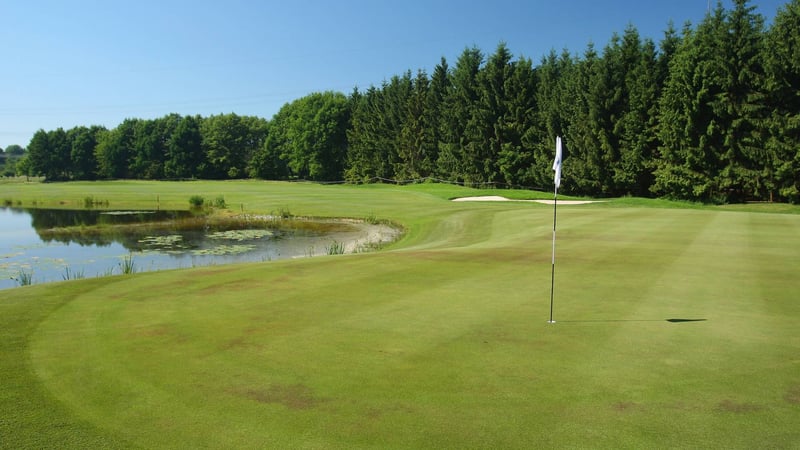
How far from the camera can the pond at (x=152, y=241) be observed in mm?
19547

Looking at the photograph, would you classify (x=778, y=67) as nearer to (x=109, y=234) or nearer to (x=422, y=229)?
(x=422, y=229)

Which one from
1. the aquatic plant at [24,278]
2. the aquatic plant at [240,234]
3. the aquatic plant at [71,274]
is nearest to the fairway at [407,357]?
the aquatic plant at [24,278]

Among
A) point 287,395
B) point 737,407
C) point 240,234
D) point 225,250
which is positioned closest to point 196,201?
point 240,234

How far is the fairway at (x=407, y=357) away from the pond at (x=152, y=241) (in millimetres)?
8334

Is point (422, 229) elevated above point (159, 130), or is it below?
below

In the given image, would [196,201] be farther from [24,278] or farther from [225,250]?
[24,278]

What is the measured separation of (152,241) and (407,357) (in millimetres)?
22766

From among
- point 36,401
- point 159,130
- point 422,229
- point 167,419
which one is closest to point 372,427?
point 167,419

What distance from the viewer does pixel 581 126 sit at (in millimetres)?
48969

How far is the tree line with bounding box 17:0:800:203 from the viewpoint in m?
37.8

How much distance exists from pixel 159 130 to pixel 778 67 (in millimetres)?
98611

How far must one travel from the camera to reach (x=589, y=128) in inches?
1898

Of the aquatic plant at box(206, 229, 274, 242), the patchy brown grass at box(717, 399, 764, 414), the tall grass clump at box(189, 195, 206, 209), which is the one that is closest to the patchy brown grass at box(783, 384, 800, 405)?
the patchy brown grass at box(717, 399, 764, 414)

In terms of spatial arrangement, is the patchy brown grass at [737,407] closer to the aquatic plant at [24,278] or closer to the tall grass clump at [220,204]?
the aquatic plant at [24,278]
